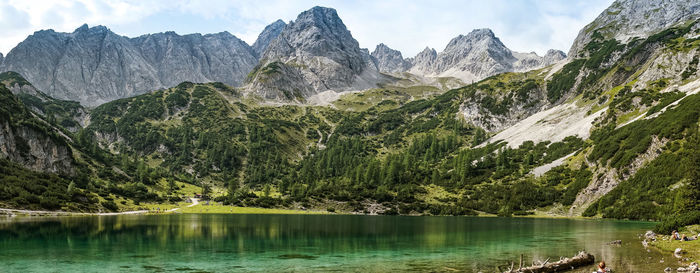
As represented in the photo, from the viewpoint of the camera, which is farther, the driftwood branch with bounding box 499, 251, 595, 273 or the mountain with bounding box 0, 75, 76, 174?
the mountain with bounding box 0, 75, 76, 174

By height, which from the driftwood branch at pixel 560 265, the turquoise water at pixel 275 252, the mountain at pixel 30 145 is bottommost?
the turquoise water at pixel 275 252

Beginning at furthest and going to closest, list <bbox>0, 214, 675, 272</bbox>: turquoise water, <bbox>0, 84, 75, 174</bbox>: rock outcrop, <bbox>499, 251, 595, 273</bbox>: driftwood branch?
1. <bbox>0, 84, 75, 174</bbox>: rock outcrop
2. <bbox>0, 214, 675, 272</bbox>: turquoise water
3. <bbox>499, 251, 595, 273</bbox>: driftwood branch

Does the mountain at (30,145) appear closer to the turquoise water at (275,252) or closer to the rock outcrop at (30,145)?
the rock outcrop at (30,145)

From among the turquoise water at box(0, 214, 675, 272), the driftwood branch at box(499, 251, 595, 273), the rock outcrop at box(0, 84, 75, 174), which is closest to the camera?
the driftwood branch at box(499, 251, 595, 273)

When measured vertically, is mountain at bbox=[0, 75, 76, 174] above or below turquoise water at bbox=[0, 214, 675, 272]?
above

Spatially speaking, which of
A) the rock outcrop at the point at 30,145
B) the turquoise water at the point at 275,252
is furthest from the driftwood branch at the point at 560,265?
the rock outcrop at the point at 30,145

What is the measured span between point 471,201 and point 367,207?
44026mm

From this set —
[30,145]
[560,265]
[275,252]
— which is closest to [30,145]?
[30,145]

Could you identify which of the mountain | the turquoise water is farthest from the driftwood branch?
the mountain

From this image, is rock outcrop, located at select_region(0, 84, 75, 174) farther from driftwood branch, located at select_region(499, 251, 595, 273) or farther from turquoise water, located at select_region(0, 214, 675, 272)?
driftwood branch, located at select_region(499, 251, 595, 273)

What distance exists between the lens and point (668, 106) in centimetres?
16550

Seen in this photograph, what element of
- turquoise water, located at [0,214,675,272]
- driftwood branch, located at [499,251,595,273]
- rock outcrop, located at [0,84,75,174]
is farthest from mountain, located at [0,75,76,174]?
driftwood branch, located at [499,251,595,273]

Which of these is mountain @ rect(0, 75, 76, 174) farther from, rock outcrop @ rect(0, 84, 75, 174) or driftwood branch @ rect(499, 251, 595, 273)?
driftwood branch @ rect(499, 251, 595, 273)

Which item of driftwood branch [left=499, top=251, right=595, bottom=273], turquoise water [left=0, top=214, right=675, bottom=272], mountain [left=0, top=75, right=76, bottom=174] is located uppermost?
mountain [left=0, top=75, right=76, bottom=174]
